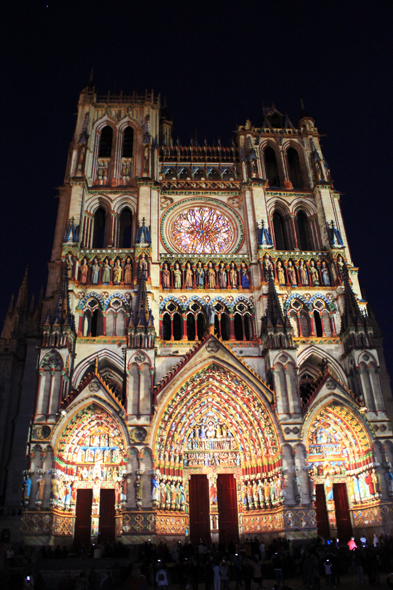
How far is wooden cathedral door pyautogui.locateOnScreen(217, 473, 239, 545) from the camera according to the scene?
919 inches

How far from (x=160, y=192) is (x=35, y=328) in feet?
40.3

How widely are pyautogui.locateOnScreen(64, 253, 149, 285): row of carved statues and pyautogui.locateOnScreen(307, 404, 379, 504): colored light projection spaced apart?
41.6 ft

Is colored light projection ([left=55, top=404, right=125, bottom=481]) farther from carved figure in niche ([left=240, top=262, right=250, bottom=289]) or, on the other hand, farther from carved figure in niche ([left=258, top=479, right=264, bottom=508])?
carved figure in niche ([left=240, top=262, right=250, bottom=289])

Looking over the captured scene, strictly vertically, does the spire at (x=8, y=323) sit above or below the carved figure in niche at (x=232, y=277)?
below

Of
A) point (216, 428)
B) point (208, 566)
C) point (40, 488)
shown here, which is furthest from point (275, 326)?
point (208, 566)

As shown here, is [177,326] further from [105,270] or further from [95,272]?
[95,272]

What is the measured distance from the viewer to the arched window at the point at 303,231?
3250 centimetres

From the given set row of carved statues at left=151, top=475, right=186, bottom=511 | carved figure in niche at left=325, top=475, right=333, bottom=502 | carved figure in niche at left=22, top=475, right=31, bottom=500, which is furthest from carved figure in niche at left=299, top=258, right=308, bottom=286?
carved figure in niche at left=22, top=475, right=31, bottom=500

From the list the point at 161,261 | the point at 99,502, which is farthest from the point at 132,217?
the point at 99,502

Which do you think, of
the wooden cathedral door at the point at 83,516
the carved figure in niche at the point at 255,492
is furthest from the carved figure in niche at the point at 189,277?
the wooden cathedral door at the point at 83,516

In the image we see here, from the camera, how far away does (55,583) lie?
51.2 ft

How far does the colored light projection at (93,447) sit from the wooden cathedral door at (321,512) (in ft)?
32.2

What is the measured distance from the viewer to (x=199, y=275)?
29.1 m

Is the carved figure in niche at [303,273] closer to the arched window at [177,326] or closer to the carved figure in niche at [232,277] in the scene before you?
the carved figure in niche at [232,277]
